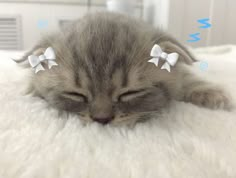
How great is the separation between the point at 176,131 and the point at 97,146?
179 millimetres

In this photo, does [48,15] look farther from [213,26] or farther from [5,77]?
[5,77]

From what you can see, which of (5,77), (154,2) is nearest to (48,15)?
(154,2)

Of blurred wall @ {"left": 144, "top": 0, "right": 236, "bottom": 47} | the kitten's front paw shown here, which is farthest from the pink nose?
blurred wall @ {"left": 144, "top": 0, "right": 236, "bottom": 47}

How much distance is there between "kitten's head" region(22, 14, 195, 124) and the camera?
2.53 ft

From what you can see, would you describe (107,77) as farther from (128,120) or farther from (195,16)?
(195,16)

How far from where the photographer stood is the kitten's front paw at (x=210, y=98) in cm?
91

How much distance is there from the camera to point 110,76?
0.77 m

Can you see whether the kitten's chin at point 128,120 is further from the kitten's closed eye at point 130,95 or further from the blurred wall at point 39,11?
the blurred wall at point 39,11

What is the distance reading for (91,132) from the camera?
2.33ft

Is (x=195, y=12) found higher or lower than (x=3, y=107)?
higher

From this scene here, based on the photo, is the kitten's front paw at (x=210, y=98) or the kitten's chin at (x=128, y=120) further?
the kitten's front paw at (x=210, y=98)

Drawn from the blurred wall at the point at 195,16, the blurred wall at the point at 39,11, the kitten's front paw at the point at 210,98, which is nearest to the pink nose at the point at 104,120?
the kitten's front paw at the point at 210,98

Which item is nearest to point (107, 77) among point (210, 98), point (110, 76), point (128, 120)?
point (110, 76)

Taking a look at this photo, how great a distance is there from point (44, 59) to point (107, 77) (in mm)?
202
